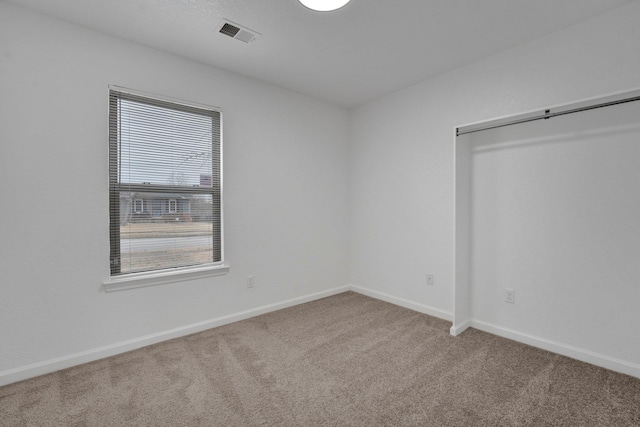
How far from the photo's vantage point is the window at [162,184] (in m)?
2.53

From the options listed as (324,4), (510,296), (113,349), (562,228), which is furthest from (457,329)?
(113,349)

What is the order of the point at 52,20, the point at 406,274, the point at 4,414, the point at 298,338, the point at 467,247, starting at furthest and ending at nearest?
the point at 406,274 → the point at 467,247 → the point at 298,338 → the point at 52,20 → the point at 4,414

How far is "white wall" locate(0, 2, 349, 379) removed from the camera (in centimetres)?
210

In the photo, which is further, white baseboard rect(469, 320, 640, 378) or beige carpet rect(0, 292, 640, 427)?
white baseboard rect(469, 320, 640, 378)

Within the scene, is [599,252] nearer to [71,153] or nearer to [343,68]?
[343,68]

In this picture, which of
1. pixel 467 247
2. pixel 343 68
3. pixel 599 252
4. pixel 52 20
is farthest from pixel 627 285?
pixel 52 20

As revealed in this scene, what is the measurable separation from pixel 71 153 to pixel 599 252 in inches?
166

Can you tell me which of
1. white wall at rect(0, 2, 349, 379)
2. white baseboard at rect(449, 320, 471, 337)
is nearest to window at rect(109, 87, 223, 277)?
white wall at rect(0, 2, 349, 379)

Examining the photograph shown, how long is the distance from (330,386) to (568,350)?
1988 millimetres

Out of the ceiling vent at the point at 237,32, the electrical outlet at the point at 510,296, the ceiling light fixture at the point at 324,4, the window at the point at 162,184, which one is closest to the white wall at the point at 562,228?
the electrical outlet at the point at 510,296

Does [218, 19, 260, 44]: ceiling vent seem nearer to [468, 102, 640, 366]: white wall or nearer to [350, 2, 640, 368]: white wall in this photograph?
[350, 2, 640, 368]: white wall

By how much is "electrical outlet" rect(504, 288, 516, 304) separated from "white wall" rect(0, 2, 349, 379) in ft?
8.29

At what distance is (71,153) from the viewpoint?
2.30 m

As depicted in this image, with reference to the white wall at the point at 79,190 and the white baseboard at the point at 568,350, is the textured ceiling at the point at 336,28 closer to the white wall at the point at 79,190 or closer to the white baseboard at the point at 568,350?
the white wall at the point at 79,190
